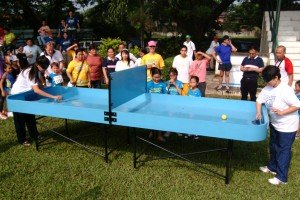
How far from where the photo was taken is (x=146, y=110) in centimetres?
538

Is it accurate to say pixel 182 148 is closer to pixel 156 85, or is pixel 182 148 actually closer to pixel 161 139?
pixel 161 139

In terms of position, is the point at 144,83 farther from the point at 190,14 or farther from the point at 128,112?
the point at 190,14

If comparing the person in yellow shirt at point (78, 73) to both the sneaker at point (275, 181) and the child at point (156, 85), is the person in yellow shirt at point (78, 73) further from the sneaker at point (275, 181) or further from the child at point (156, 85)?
the sneaker at point (275, 181)

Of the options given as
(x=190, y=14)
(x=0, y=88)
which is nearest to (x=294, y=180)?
(x=0, y=88)

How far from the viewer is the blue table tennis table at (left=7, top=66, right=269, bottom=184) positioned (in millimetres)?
4422

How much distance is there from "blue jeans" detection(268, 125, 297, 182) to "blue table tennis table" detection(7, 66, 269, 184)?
40cm

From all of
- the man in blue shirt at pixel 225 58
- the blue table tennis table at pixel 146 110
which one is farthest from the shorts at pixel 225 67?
the blue table tennis table at pixel 146 110

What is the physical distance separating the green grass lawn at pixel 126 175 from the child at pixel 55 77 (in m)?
1.43

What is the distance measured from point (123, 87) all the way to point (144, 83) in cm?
88

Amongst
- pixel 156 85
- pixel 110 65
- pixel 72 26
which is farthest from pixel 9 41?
pixel 156 85

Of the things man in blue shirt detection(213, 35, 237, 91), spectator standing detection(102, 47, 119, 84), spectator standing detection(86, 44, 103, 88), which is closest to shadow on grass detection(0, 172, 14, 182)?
spectator standing detection(86, 44, 103, 88)

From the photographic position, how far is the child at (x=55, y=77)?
7.35 metres

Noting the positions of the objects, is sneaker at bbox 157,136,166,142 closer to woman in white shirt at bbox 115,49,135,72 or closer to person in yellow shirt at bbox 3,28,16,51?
woman in white shirt at bbox 115,49,135,72

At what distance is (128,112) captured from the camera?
4.89m
